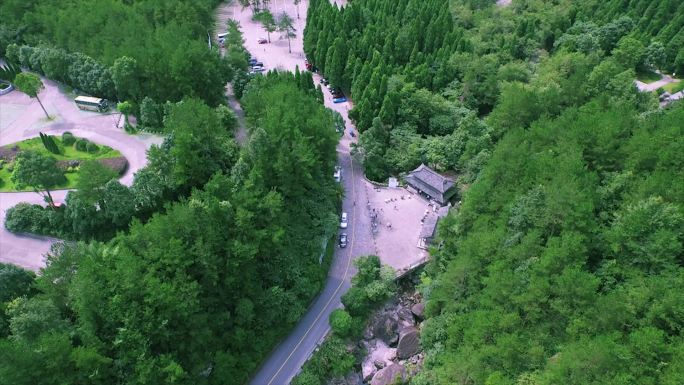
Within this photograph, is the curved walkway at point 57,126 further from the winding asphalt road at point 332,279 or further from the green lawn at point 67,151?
the winding asphalt road at point 332,279

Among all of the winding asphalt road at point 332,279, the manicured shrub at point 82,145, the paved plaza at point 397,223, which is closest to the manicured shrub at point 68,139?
the manicured shrub at point 82,145

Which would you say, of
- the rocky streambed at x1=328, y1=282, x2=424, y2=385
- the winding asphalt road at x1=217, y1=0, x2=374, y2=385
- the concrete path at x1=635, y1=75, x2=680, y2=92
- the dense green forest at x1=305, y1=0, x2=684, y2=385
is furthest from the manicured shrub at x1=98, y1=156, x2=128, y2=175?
the concrete path at x1=635, y1=75, x2=680, y2=92

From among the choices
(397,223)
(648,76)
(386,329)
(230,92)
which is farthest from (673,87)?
(230,92)

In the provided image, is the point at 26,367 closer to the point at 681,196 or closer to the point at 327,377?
the point at 327,377

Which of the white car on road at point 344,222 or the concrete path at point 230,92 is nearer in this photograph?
the white car on road at point 344,222

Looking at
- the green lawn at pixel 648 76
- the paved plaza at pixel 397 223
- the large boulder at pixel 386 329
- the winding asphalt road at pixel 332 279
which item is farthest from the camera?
the green lawn at pixel 648 76

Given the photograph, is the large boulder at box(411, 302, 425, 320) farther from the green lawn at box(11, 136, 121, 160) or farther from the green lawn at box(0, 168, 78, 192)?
the green lawn at box(11, 136, 121, 160)

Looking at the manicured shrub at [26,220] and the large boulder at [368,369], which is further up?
the manicured shrub at [26,220]
